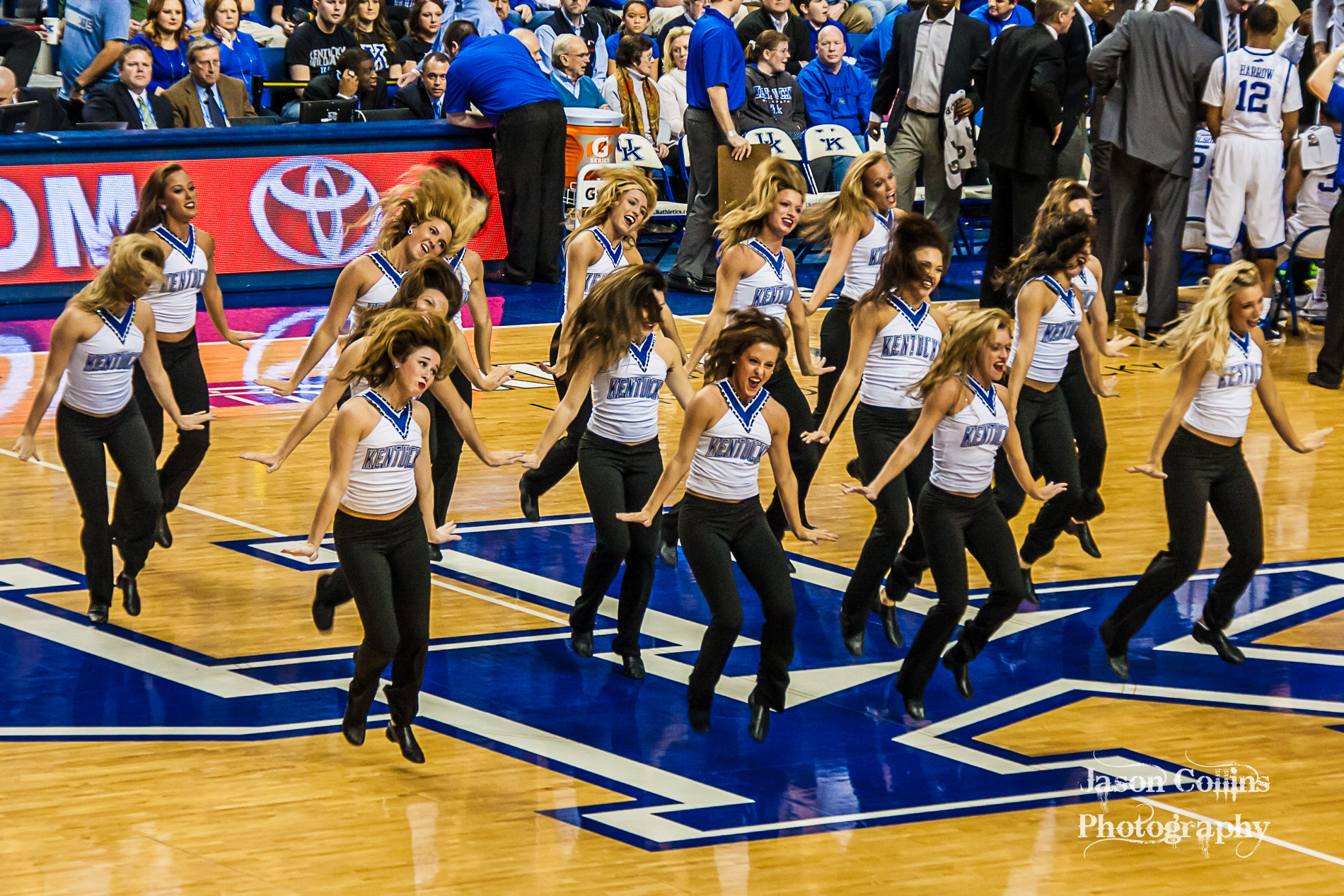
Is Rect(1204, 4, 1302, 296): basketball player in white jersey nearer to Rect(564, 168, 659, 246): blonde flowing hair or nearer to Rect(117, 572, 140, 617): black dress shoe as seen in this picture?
Rect(564, 168, 659, 246): blonde flowing hair

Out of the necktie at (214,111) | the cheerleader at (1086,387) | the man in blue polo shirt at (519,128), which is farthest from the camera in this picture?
the man in blue polo shirt at (519,128)

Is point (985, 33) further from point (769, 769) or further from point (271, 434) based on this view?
point (769, 769)

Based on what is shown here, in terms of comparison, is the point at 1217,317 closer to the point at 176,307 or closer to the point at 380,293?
the point at 380,293

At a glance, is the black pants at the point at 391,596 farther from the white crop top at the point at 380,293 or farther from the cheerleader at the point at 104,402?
the white crop top at the point at 380,293

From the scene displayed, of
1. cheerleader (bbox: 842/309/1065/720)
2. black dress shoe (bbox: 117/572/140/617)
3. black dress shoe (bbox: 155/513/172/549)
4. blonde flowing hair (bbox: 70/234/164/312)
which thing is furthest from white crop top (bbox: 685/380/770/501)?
black dress shoe (bbox: 155/513/172/549)

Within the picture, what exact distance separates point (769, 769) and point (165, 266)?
4.26 m

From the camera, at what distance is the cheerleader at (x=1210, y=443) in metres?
8.20

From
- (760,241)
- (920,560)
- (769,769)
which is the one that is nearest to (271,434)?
(760,241)

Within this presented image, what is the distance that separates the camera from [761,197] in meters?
9.45

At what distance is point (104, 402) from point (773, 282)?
3384 mm

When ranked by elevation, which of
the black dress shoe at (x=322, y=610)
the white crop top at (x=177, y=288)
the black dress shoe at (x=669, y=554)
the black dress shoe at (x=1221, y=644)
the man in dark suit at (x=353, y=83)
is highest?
the man in dark suit at (x=353, y=83)

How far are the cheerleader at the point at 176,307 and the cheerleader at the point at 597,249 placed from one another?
178 centimetres

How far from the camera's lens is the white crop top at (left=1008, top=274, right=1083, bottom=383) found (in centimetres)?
926

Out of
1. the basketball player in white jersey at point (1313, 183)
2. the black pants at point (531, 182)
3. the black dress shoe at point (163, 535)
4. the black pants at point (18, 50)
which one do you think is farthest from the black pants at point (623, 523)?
the black pants at point (18, 50)
